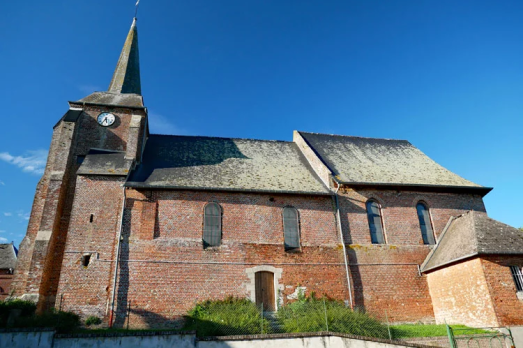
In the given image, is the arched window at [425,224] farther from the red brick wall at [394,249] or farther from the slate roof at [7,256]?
the slate roof at [7,256]

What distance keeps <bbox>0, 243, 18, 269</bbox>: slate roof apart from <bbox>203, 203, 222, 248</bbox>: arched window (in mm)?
23859

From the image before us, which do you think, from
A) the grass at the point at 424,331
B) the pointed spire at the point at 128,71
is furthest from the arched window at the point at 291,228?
the pointed spire at the point at 128,71

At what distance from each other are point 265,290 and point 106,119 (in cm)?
1249

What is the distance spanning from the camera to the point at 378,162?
2086 centimetres

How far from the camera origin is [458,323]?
568 inches

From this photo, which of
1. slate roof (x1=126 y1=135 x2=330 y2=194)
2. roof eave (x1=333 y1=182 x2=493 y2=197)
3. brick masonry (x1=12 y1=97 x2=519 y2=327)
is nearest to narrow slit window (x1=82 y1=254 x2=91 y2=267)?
brick masonry (x1=12 y1=97 x2=519 y2=327)

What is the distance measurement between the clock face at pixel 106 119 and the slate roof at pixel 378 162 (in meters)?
11.6

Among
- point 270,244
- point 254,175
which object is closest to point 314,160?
point 254,175

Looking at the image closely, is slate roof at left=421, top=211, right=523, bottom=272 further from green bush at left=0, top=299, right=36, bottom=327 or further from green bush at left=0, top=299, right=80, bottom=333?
green bush at left=0, top=299, right=36, bottom=327

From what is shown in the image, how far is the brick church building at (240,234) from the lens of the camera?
45.5ft

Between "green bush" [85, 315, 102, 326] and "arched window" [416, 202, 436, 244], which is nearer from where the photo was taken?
"green bush" [85, 315, 102, 326]

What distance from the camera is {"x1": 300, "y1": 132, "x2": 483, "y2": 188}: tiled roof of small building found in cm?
1875

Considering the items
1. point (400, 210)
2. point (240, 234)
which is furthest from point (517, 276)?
point (240, 234)

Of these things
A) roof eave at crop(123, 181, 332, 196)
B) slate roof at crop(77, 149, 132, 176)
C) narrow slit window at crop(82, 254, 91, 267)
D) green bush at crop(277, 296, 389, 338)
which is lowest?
green bush at crop(277, 296, 389, 338)
